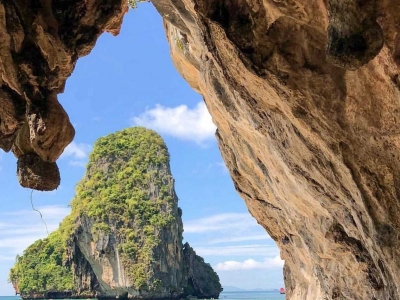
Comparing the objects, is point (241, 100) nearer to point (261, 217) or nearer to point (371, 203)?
point (371, 203)

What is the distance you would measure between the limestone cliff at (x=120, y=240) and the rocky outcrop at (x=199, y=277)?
12 cm

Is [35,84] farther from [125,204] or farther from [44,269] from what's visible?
[44,269]

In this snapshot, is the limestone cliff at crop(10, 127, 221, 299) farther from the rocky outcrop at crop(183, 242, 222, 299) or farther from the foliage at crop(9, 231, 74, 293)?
the rocky outcrop at crop(183, 242, 222, 299)

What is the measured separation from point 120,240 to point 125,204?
4.34m

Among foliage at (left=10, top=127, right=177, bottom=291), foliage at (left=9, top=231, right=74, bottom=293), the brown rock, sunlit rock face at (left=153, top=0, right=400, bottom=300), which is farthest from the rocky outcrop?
the brown rock

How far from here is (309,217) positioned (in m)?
7.88

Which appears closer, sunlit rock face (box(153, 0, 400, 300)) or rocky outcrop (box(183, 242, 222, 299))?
sunlit rock face (box(153, 0, 400, 300))

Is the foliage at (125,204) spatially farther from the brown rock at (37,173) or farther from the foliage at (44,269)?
the brown rock at (37,173)

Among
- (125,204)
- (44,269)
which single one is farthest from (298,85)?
(44,269)

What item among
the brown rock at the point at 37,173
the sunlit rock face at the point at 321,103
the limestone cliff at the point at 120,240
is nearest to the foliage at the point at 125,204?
the limestone cliff at the point at 120,240

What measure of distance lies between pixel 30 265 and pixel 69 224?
9.59 metres

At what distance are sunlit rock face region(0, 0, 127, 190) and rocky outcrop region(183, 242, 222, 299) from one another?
157ft

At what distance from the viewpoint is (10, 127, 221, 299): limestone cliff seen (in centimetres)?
4519

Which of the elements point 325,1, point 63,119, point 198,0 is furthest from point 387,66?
point 63,119
